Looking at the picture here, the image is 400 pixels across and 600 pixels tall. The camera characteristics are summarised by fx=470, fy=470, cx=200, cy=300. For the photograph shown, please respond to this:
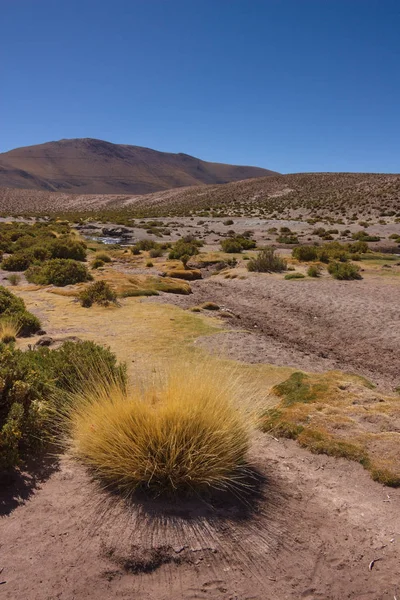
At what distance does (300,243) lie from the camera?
28172 millimetres

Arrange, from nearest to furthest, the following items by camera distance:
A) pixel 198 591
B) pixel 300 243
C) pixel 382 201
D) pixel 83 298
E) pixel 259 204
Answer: pixel 198 591
pixel 83 298
pixel 300 243
pixel 382 201
pixel 259 204

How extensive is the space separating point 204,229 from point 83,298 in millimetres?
27249

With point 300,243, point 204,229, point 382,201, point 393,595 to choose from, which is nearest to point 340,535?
point 393,595

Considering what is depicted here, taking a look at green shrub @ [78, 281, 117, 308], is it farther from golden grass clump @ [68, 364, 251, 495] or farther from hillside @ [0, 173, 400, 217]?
hillside @ [0, 173, 400, 217]

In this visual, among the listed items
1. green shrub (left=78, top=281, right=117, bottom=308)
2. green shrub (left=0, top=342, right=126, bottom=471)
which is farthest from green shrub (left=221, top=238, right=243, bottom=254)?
green shrub (left=0, top=342, right=126, bottom=471)

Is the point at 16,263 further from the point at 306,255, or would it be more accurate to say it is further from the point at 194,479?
the point at 194,479

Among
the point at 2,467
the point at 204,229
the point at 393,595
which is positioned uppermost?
the point at 204,229

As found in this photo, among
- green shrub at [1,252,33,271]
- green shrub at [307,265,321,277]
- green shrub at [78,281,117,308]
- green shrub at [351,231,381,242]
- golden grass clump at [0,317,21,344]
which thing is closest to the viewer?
golden grass clump at [0,317,21,344]

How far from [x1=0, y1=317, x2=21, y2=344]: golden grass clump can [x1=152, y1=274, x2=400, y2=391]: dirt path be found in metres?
3.43

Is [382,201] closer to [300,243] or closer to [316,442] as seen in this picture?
[300,243]

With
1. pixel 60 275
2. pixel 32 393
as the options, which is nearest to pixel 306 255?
pixel 60 275

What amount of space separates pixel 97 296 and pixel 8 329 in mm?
3711

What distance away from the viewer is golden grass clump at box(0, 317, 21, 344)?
8164 millimetres

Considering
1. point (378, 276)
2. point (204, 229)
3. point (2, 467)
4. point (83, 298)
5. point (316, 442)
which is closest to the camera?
point (2, 467)
